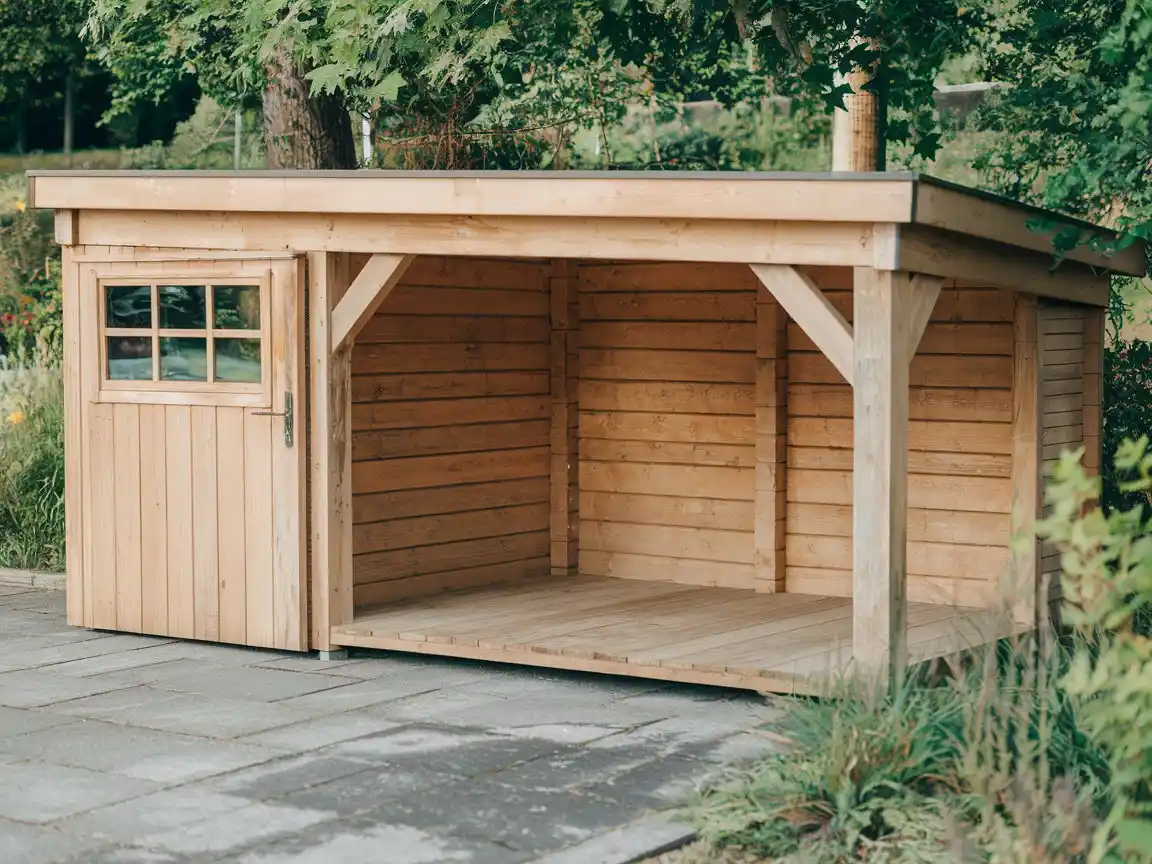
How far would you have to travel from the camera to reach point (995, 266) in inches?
298

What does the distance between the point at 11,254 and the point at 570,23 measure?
749 centimetres

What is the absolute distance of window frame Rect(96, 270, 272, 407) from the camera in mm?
8234

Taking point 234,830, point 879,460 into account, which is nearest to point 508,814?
point 234,830

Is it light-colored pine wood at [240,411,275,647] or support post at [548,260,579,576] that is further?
support post at [548,260,579,576]

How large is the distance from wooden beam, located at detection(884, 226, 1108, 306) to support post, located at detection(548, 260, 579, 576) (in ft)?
9.69

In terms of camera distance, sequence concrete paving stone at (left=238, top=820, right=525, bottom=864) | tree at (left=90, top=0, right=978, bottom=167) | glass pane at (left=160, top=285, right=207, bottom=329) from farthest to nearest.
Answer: tree at (left=90, top=0, right=978, bottom=167)
glass pane at (left=160, top=285, right=207, bottom=329)
concrete paving stone at (left=238, top=820, right=525, bottom=864)

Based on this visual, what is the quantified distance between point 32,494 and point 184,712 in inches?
170

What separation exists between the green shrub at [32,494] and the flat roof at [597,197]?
2.57 m

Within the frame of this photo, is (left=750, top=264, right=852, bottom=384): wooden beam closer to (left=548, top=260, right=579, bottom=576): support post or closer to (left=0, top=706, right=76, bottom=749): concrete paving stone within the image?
(left=548, top=260, right=579, bottom=576): support post

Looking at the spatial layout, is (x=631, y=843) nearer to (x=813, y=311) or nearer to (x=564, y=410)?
(x=813, y=311)

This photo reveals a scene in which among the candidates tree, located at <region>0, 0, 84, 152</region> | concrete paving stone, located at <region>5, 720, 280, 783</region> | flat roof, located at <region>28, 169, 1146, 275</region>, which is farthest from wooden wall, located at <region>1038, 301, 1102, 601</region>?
tree, located at <region>0, 0, 84, 152</region>

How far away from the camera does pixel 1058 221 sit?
7574 mm

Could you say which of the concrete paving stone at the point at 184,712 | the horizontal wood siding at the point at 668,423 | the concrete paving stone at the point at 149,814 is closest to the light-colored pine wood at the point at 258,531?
the concrete paving stone at the point at 184,712

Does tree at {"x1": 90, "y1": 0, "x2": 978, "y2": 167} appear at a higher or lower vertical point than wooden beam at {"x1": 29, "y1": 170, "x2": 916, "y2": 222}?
higher
